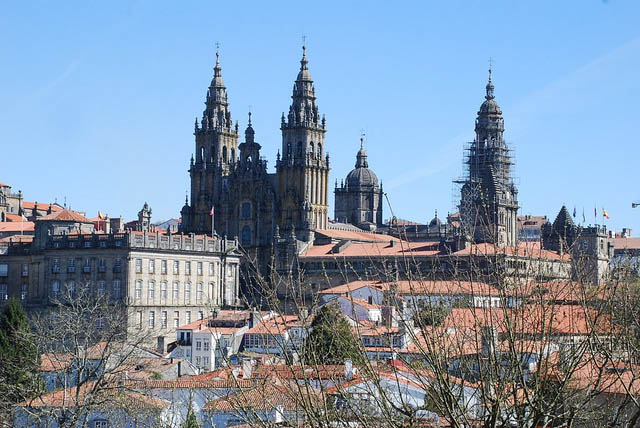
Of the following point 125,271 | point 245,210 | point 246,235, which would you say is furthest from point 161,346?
point 245,210

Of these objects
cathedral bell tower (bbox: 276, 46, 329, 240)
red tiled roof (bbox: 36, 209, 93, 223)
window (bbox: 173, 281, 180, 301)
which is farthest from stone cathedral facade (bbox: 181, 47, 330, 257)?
window (bbox: 173, 281, 180, 301)

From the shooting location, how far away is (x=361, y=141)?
16700 cm

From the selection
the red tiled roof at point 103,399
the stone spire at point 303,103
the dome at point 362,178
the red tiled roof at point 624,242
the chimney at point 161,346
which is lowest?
the chimney at point 161,346

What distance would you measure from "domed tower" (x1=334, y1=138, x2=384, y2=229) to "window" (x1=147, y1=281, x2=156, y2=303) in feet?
191

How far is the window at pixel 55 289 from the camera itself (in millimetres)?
99812

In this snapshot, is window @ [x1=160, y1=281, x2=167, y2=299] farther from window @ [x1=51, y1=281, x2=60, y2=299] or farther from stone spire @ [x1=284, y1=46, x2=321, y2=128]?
stone spire @ [x1=284, y1=46, x2=321, y2=128]

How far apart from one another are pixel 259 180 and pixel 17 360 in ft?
233

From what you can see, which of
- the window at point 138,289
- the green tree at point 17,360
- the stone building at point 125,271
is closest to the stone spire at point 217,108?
the stone building at point 125,271

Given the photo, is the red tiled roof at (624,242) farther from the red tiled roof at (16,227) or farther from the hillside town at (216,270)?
the red tiled roof at (16,227)

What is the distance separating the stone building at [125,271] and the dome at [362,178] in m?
54.9

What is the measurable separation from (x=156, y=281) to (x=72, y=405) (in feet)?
178

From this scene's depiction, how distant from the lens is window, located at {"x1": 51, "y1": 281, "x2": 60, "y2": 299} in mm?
99812

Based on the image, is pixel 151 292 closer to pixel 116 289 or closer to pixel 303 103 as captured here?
pixel 116 289

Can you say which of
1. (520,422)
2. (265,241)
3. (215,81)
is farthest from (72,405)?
(215,81)
